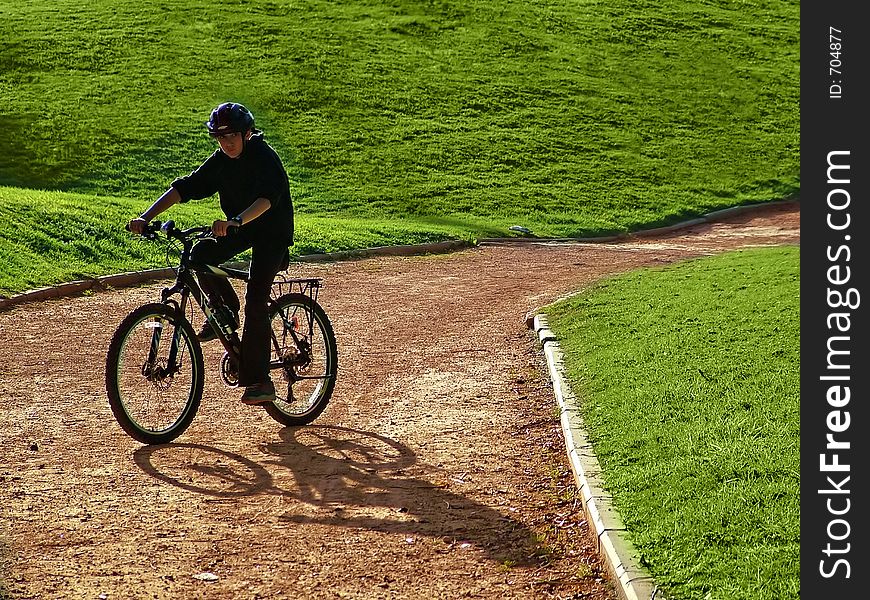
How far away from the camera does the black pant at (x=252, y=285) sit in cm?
743

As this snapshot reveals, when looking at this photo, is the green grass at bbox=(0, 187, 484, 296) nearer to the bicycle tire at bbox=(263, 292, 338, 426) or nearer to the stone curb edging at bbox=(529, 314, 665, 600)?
the bicycle tire at bbox=(263, 292, 338, 426)

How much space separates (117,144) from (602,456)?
21432 millimetres

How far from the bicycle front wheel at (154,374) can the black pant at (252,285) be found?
0.32 meters

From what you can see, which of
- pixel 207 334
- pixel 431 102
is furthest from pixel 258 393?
pixel 431 102

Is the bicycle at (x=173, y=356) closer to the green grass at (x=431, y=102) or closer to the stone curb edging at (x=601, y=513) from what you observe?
the stone curb edging at (x=601, y=513)

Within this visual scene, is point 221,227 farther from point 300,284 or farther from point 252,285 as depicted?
point 300,284

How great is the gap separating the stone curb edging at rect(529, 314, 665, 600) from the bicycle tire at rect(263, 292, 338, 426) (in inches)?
66.3

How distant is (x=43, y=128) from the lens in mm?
27156

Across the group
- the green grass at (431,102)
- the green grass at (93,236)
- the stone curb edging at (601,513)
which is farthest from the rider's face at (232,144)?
the green grass at (431,102)

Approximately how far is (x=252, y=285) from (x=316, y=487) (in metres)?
1.44

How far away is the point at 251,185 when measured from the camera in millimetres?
7434

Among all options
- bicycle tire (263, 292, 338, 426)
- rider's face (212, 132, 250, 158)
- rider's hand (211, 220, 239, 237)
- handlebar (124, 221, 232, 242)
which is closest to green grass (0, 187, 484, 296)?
bicycle tire (263, 292, 338, 426)

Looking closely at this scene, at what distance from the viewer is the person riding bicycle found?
735cm
